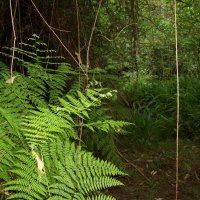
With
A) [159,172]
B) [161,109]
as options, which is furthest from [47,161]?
[161,109]

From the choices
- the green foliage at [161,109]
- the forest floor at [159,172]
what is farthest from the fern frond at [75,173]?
the green foliage at [161,109]

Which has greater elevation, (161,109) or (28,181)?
(28,181)

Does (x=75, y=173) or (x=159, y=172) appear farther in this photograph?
(x=159, y=172)

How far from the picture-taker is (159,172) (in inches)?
157

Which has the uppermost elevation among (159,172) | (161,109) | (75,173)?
(75,173)

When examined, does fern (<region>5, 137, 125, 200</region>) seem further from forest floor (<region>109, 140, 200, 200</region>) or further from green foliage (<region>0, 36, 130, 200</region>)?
forest floor (<region>109, 140, 200, 200</region>)

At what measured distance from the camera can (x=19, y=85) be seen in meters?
3.19

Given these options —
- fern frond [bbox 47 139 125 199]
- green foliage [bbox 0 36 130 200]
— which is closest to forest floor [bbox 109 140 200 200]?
green foliage [bbox 0 36 130 200]

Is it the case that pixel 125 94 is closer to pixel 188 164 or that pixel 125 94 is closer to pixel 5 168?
pixel 188 164

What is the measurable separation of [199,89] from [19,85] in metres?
3.53

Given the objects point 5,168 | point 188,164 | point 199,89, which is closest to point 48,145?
point 5,168

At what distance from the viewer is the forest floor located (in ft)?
11.5

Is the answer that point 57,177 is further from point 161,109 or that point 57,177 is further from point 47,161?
point 161,109

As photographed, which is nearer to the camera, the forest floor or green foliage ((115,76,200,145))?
the forest floor
